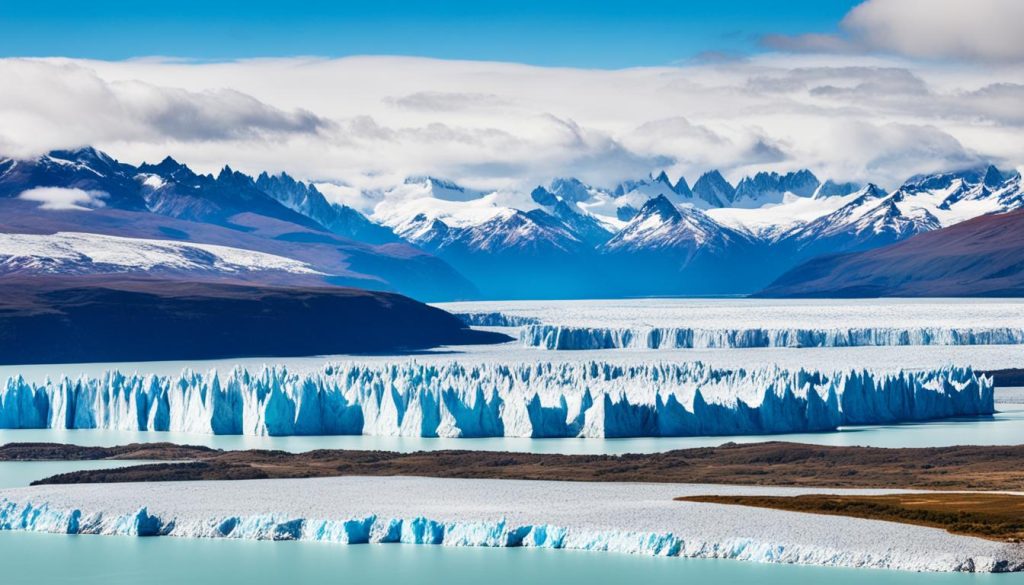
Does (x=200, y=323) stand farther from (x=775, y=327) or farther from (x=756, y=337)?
(x=756, y=337)

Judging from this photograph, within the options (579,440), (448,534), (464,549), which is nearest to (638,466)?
(579,440)

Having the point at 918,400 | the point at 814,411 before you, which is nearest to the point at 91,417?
the point at 814,411

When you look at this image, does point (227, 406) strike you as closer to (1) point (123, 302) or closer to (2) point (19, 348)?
(2) point (19, 348)

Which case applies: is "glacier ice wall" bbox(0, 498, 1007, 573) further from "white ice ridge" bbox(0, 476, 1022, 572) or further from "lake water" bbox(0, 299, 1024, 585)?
"lake water" bbox(0, 299, 1024, 585)

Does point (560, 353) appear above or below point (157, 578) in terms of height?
above

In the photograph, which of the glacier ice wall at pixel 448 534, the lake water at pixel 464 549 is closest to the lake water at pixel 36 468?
the lake water at pixel 464 549

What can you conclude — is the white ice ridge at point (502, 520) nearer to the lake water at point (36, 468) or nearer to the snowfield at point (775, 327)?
the lake water at point (36, 468)

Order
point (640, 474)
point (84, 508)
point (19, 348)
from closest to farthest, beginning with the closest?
1. point (84, 508)
2. point (640, 474)
3. point (19, 348)

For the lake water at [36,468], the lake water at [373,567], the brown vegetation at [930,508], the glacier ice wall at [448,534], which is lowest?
the lake water at [373,567]
